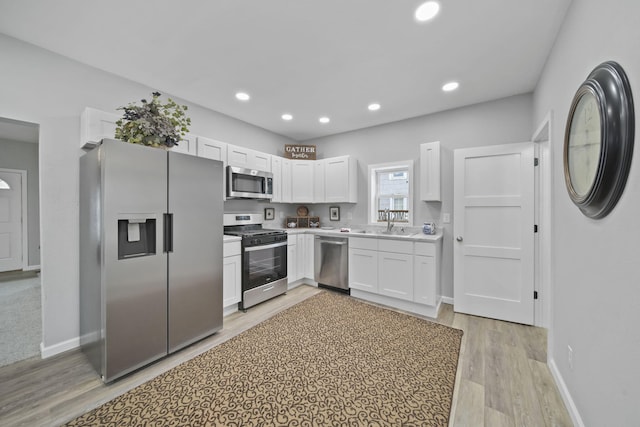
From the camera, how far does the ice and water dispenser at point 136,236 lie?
6.57ft

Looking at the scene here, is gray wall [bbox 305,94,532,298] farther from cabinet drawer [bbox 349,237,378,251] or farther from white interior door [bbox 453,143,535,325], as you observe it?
cabinet drawer [bbox 349,237,378,251]

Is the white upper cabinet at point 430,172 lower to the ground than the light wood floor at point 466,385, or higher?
higher

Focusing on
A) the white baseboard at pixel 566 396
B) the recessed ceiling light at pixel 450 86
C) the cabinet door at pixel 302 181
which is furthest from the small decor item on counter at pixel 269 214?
Answer: the white baseboard at pixel 566 396

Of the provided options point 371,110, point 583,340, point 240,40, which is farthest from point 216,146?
point 583,340

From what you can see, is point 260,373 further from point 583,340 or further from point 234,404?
point 583,340

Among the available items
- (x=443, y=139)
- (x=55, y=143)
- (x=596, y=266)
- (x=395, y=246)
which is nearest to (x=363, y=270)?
(x=395, y=246)

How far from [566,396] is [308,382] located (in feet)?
5.74

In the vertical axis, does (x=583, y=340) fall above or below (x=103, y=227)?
below

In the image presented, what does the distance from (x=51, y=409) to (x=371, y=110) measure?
4.20 metres

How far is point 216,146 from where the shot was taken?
127 inches

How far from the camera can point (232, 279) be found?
3.06 metres

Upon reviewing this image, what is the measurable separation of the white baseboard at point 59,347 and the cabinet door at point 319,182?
3.40m

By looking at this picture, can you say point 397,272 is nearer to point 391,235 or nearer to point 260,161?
point 391,235

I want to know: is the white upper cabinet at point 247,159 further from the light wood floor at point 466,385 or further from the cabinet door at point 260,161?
the light wood floor at point 466,385
